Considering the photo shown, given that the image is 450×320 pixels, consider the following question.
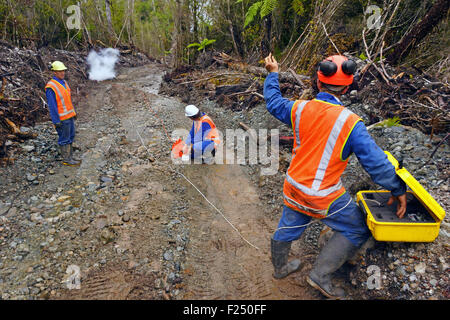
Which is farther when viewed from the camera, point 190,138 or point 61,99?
point 190,138

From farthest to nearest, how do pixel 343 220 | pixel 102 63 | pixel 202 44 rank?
pixel 102 63 → pixel 202 44 → pixel 343 220

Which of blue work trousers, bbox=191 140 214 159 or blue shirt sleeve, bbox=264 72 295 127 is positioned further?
blue work trousers, bbox=191 140 214 159

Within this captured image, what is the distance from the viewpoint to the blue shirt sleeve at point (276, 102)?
2355mm

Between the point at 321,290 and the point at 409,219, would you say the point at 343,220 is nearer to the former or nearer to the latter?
the point at 409,219

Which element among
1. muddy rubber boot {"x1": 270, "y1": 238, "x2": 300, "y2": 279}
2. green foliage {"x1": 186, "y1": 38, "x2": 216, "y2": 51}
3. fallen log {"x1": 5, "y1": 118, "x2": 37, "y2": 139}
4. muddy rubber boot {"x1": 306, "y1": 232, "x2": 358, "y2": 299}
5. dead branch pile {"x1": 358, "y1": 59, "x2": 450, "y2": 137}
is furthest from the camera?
green foliage {"x1": 186, "y1": 38, "x2": 216, "y2": 51}

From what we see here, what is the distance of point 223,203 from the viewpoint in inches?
170

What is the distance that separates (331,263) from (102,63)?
14111 mm

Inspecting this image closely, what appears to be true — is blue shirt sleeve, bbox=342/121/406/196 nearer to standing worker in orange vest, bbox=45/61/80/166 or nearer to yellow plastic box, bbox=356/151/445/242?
yellow plastic box, bbox=356/151/445/242

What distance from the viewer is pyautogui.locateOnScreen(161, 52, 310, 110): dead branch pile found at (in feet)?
20.9

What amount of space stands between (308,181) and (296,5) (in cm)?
757

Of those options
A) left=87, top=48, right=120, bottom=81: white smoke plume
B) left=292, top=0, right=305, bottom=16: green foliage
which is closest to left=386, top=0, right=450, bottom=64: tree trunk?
left=292, top=0, right=305, bottom=16: green foliage

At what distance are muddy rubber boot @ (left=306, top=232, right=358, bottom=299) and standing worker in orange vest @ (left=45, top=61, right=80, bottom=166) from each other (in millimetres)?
4538

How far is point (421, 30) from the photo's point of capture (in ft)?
17.0

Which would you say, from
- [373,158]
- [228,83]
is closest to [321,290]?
[373,158]
